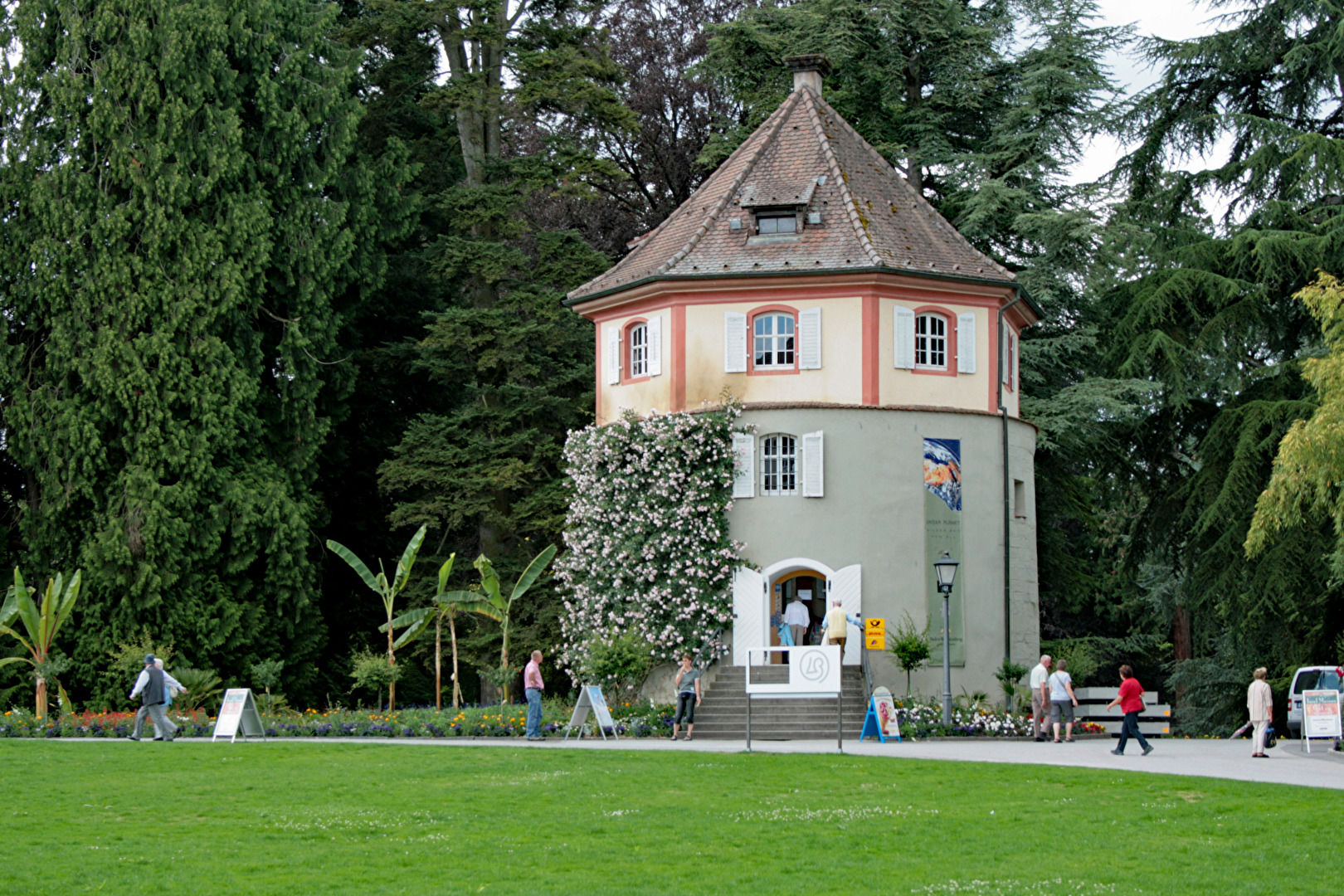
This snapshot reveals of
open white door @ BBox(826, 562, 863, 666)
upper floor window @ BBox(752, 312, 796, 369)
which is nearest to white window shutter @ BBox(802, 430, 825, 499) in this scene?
open white door @ BBox(826, 562, 863, 666)

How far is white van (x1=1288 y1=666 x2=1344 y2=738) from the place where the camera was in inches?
1087

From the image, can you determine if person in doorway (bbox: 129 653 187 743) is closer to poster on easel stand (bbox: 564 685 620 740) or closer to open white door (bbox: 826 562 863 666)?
poster on easel stand (bbox: 564 685 620 740)

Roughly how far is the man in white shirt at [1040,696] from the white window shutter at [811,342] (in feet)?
23.5

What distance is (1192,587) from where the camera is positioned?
3378cm

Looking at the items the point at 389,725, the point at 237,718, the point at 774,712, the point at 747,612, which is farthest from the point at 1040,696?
the point at 237,718

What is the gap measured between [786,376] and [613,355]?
424cm

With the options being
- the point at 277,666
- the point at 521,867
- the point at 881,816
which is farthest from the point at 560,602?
the point at 521,867

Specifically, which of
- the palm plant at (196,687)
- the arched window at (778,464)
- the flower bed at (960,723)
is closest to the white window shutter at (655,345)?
the arched window at (778,464)

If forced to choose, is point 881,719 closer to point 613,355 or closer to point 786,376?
point 786,376

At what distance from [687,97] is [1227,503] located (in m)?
18.6

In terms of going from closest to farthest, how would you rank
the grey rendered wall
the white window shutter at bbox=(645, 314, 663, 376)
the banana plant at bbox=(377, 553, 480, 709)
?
the grey rendered wall
the white window shutter at bbox=(645, 314, 663, 376)
the banana plant at bbox=(377, 553, 480, 709)

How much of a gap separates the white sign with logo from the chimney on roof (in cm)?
1632

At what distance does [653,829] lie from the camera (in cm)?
1423

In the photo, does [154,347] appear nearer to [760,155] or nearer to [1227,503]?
[760,155]
